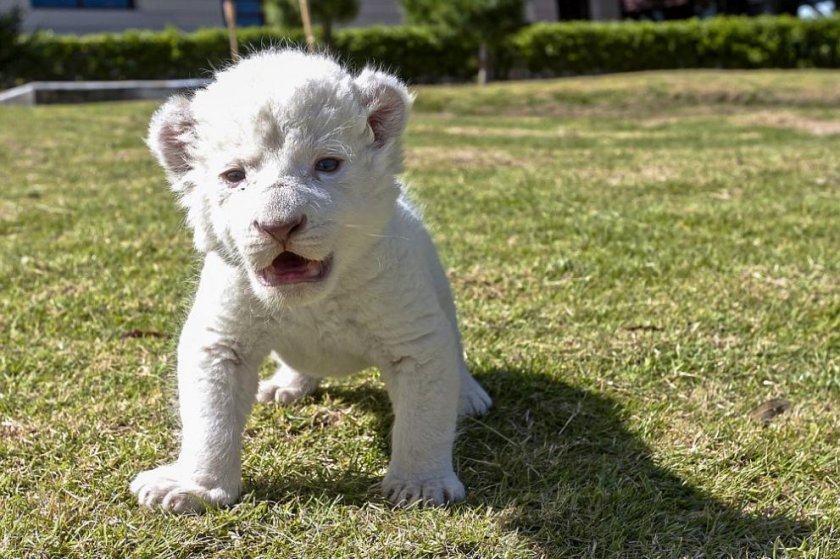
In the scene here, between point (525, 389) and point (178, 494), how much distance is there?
5.25 feet

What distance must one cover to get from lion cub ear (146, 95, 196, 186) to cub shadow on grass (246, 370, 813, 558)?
1069mm

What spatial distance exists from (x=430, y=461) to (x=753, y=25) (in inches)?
1091

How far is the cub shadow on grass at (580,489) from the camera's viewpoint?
105 inches

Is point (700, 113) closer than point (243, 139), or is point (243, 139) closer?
point (243, 139)

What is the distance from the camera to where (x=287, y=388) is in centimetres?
374

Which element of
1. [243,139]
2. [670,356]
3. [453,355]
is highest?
[243,139]

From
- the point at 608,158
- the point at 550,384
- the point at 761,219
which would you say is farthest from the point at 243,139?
the point at 608,158

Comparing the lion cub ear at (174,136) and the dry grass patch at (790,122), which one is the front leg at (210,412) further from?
the dry grass patch at (790,122)

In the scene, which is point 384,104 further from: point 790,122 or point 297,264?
point 790,122

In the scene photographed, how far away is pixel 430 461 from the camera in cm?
292

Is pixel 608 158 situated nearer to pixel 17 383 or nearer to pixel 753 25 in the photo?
pixel 17 383

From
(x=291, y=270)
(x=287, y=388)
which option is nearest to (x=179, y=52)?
(x=287, y=388)

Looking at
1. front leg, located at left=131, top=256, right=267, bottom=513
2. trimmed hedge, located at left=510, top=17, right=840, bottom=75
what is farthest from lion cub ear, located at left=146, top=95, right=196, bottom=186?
trimmed hedge, located at left=510, top=17, right=840, bottom=75

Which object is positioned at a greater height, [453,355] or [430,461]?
[453,355]
